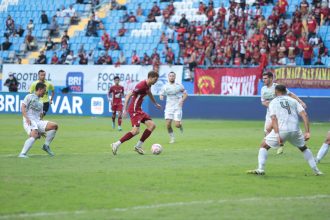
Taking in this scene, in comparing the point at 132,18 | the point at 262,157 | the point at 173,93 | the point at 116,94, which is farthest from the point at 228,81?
the point at 262,157

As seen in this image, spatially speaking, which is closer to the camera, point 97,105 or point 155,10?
point 97,105

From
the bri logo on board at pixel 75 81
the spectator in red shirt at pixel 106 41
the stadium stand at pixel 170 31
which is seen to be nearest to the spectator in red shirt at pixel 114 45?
the stadium stand at pixel 170 31

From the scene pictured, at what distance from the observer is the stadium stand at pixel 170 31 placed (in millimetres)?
37062

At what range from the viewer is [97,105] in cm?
4006

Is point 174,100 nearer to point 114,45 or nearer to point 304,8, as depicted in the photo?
point 304,8

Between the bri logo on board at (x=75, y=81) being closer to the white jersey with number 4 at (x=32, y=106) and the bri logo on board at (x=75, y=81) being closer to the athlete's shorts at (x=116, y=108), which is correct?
the athlete's shorts at (x=116, y=108)

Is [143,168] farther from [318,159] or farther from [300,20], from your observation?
[300,20]

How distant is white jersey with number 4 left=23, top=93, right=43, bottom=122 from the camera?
17.6 metres

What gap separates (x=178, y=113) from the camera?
989 inches

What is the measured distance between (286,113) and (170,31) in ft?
93.6

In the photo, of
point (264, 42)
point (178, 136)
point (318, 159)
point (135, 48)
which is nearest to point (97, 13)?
point (135, 48)

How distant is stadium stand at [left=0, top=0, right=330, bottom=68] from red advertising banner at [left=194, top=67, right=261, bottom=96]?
594 mm

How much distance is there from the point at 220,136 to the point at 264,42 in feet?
40.3

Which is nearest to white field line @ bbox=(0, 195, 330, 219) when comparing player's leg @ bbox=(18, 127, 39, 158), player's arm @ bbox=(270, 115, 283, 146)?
player's arm @ bbox=(270, 115, 283, 146)
